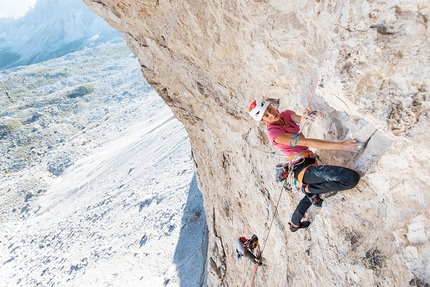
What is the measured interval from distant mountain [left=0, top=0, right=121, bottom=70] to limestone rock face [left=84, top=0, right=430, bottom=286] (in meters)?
161

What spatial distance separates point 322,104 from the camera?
407cm

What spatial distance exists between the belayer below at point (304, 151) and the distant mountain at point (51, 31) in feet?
541

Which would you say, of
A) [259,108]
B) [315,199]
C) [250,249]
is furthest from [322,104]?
[250,249]

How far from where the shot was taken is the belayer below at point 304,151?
3387 millimetres

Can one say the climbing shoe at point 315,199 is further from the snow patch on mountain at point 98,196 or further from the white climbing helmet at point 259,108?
the snow patch on mountain at point 98,196

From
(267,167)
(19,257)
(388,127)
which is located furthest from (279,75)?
(19,257)

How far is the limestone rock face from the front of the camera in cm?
254

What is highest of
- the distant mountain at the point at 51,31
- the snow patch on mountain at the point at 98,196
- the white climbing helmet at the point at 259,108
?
the distant mountain at the point at 51,31

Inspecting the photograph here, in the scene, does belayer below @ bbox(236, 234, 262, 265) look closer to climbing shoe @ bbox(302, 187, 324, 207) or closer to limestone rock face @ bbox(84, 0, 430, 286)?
limestone rock face @ bbox(84, 0, 430, 286)

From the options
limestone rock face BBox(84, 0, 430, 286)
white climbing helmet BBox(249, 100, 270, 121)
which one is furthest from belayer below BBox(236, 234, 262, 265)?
white climbing helmet BBox(249, 100, 270, 121)

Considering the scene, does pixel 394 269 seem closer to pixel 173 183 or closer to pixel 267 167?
pixel 267 167

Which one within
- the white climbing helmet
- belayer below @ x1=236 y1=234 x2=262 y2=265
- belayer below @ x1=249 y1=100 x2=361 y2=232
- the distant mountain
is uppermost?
the distant mountain

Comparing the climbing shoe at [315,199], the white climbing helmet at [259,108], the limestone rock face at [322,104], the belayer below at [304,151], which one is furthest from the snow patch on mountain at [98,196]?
the white climbing helmet at [259,108]

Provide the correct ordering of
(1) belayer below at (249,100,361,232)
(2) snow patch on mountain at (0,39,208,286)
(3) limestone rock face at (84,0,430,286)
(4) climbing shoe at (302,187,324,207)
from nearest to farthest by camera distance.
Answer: (3) limestone rock face at (84,0,430,286) → (1) belayer below at (249,100,361,232) → (4) climbing shoe at (302,187,324,207) → (2) snow patch on mountain at (0,39,208,286)
